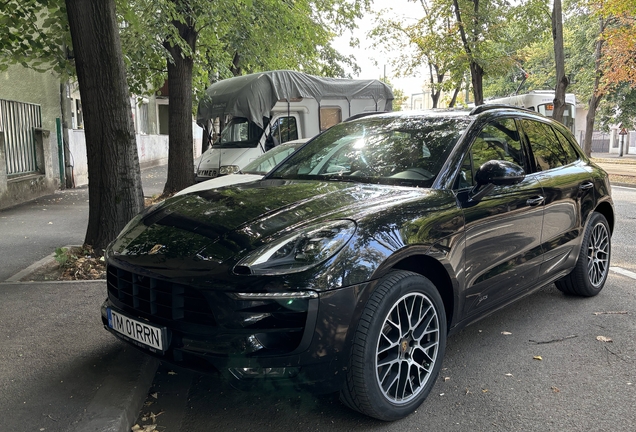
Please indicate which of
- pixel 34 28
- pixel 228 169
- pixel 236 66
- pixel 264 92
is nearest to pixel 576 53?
pixel 236 66

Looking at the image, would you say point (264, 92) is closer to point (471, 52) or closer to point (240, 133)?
point (240, 133)

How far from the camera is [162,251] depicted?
296cm

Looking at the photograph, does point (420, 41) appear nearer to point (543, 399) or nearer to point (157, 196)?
point (157, 196)

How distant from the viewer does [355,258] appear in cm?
275

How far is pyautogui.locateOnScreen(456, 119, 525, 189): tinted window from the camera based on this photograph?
3674 millimetres

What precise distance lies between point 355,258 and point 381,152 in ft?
4.72

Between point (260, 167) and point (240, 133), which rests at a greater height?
point (240, 133)

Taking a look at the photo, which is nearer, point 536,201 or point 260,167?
point 536,201

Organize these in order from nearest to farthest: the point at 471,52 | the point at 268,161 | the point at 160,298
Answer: the point at 160,298
the point at 268,161
the point at 471,52

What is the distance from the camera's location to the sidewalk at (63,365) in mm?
2957

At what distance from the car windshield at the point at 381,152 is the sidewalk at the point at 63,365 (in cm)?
181

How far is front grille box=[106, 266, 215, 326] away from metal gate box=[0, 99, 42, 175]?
34.2ft

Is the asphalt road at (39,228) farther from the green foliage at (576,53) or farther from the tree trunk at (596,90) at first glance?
the tree trunk at (596,90)

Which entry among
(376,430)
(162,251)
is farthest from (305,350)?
(162,251)
